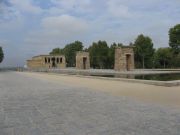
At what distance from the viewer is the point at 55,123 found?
5672 mm

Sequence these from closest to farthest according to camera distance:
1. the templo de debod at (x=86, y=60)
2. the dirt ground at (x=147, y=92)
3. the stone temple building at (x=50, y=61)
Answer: the dirt ground at (x=147, y=92)
the templo de debod at (x=86, y=60)
the stone temple building at (x=50, y=61)

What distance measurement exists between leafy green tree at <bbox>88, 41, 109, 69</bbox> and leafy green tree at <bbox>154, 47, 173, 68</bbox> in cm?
849

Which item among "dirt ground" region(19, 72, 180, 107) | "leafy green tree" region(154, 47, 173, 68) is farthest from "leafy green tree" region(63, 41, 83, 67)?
"dirt ground" region(19, 72, 180, 107)

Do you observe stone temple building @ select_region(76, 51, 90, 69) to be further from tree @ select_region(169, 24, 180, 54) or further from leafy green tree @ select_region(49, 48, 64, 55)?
leafy green tree @ select_region(49, 48, 64, 55)

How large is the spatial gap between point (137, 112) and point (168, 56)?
42517 mm

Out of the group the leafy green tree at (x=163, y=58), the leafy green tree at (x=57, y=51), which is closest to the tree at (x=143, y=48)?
the leafy green tree at (x=163, y=58)

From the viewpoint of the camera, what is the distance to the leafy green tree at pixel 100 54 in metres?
52.9

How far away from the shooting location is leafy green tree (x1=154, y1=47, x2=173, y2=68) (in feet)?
155

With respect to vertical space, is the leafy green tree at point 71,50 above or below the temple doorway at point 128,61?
above

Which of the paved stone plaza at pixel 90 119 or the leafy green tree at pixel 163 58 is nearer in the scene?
the paved stone plaza at pixel 90 119

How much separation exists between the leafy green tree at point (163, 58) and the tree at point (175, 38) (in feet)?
7.52

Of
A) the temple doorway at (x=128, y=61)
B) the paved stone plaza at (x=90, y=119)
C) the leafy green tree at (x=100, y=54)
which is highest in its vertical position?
the leafy green tree at (x=100, y=54)

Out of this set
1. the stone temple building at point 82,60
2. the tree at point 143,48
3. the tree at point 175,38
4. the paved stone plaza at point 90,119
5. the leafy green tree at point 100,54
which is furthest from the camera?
the leafy green tree at point 100,54

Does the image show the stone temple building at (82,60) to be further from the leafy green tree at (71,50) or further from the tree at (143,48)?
the leafy green tree at (71,50)
